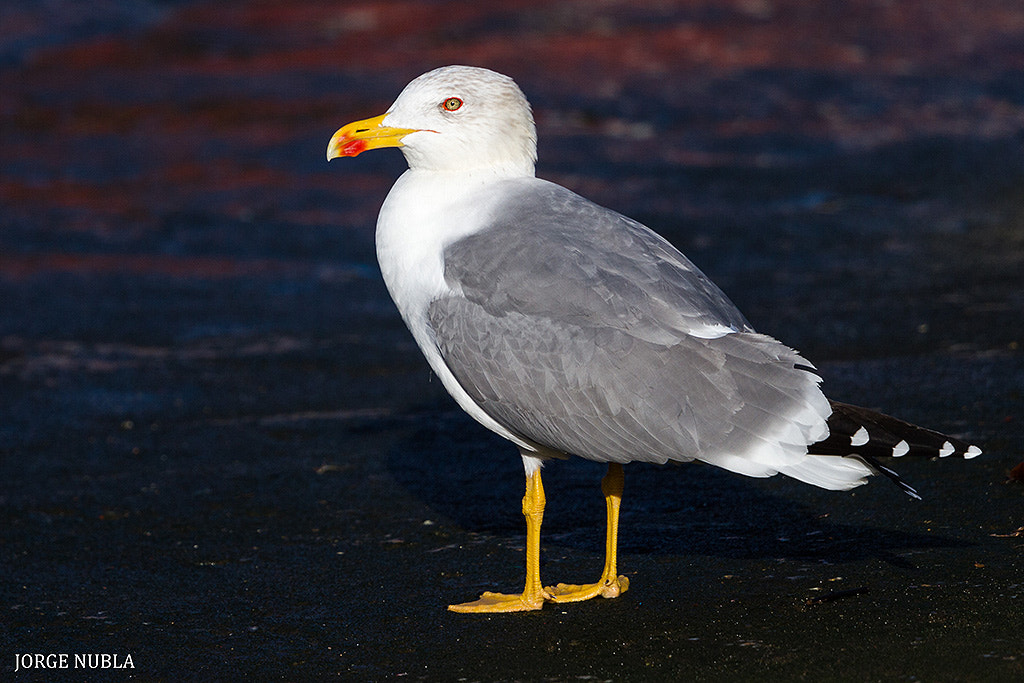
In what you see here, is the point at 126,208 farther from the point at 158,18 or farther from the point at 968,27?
the point at 968,27

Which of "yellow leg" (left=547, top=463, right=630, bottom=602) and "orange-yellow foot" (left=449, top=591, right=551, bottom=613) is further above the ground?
"yellow leg" (left=547, top=463, right=630, bottom=602)

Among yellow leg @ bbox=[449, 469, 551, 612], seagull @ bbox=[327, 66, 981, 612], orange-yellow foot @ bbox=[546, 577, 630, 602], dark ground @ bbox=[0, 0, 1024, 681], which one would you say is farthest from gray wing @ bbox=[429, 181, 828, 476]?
dark ground @ bbox=[0, 0, 1024, 681]

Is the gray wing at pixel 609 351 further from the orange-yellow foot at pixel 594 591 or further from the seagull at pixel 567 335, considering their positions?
the orange-yellow foot at pixel 594 591

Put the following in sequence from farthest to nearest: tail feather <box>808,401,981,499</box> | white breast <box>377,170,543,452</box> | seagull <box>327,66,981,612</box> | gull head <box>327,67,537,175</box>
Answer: gull head <box>327,67,537,175</box> < white breast <box>377,170,543,452</box> < seagull <box>327,66,981,612</box> < tail feather <box>808,401,981,499</box>

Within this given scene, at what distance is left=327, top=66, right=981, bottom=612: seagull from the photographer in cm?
411

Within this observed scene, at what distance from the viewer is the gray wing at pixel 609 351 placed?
13.7 feet

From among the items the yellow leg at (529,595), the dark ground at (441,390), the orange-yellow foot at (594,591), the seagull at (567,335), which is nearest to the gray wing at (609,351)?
the seagull at (567,335)

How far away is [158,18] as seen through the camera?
2077cm

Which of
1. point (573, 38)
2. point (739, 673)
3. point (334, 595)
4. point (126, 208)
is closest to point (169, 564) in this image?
point (334, 595)

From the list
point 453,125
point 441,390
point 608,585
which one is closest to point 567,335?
point 608,585

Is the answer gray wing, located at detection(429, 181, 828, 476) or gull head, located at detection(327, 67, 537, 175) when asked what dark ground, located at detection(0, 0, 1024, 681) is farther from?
gull head, located at detection(327, 67, 537, 175)

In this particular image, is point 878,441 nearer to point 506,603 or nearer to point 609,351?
point 609,351

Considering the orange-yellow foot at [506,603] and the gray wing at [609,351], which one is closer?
the gray wing at [609,351]

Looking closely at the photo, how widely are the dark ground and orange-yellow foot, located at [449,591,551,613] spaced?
0.06m
